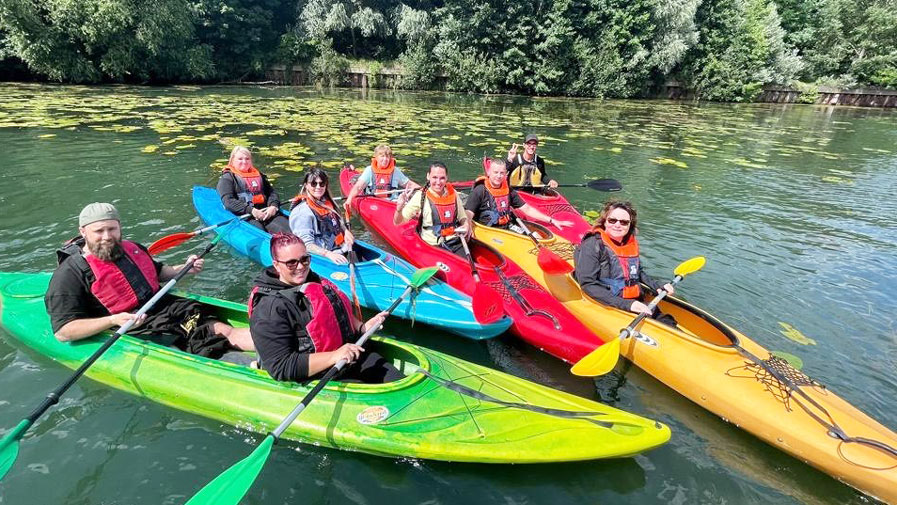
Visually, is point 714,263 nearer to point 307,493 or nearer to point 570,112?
point 307,493

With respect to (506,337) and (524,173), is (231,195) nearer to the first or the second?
(506,337)

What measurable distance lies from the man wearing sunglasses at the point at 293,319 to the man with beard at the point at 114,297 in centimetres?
102

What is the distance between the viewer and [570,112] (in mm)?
23094

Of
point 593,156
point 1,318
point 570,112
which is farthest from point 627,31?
point 1,318

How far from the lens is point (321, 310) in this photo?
A: 3.16 metres

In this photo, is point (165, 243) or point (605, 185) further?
point (605, 185)

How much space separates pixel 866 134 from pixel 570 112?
39.8ft

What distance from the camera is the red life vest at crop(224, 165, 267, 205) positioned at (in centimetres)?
683

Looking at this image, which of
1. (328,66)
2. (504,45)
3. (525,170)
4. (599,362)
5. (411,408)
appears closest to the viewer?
(411,408)

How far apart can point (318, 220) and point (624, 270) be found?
136 inches

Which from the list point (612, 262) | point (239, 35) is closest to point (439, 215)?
point (612, 262)

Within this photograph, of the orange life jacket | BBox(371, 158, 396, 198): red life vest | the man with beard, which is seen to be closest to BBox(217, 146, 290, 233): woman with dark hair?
BBox(371, 158, 396, 198): red life vest

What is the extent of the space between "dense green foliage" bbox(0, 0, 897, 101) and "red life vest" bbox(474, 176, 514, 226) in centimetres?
2459

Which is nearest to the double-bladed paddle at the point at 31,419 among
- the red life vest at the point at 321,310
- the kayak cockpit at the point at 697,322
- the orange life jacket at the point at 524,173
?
the red life vest at the point at 321,310
